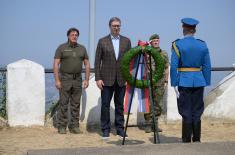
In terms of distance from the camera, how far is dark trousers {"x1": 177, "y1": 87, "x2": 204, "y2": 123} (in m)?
6.29

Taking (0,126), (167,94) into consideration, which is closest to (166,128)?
(167,94)

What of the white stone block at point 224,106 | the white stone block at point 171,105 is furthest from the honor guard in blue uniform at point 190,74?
the white stone block at point 224,106

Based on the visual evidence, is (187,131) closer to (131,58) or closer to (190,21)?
(131,58)

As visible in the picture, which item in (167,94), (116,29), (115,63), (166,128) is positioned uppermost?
(116,29)

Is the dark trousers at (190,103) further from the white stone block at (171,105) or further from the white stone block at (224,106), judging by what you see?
the white stone block at (224,106)

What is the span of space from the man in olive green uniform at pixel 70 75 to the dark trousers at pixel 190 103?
248cm

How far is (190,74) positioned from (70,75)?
8.76ft

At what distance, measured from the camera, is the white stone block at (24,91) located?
8.80 m

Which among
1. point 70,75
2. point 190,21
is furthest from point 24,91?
point 190,21

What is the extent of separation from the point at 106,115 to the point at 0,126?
87.5 inches

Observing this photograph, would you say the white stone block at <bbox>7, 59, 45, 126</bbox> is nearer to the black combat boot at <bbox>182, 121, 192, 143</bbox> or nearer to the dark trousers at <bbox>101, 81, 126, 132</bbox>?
the dark trousers at <bbox>101, 81, 126, 132</bbox>

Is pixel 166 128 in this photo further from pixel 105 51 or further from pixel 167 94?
pixel 105 51

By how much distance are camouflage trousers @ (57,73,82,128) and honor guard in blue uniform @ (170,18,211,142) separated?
2463 mm

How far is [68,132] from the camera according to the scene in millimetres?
8523
